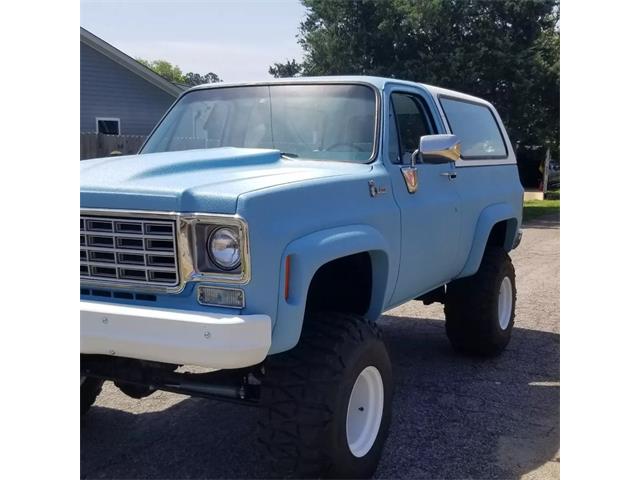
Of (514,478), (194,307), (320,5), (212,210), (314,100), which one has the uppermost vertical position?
(320,5)

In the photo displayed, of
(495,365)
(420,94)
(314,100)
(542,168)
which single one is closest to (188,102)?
(314,100)

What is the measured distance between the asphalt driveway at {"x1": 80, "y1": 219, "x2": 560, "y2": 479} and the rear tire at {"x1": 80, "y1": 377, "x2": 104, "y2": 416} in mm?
121

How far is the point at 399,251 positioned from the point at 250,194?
1391 millimetres

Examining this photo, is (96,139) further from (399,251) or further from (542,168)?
(542,168)

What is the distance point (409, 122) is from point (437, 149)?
59 centimetres

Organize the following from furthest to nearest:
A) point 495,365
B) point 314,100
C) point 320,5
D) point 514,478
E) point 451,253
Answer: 1. point 320,5
2. point 495,365
3. point 451,253
4. point 314,100
5. point 514,478

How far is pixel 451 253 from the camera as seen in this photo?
16.5ft

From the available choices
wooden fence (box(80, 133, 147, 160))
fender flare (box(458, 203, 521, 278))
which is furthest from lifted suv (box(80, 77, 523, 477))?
wooden fence (box(80, 133, 147, 160))

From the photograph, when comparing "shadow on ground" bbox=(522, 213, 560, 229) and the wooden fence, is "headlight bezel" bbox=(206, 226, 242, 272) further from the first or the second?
"shadow on ground" bbox=(522, 213, 560, 229)

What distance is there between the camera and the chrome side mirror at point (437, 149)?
4.32 m

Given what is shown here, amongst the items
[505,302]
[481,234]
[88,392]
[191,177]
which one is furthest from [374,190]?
[505,302]

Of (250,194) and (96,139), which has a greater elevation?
(96,139)

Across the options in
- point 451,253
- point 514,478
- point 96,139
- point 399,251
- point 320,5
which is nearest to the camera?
point 514,478

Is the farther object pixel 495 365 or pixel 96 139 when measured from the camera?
pixel 96 139
